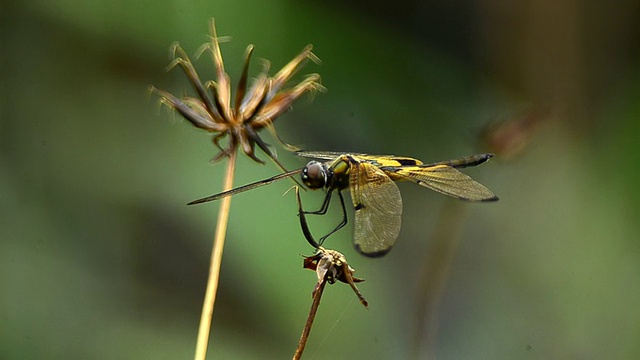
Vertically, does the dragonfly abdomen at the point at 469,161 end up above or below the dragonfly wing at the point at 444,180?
above

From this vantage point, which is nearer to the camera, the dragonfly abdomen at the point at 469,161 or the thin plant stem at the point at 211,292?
the thin plant stem at the point at 211,292

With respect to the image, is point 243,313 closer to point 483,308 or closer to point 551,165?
point 483,308

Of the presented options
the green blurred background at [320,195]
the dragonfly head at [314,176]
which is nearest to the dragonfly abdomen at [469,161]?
the dragonfly head at [314,176]

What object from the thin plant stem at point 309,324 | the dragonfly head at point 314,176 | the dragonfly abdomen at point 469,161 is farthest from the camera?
the dragonfly abdomen at point 469,161

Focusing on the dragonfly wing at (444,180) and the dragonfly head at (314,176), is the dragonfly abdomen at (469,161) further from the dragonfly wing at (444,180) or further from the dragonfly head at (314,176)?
the dragonfly head at (314,176)

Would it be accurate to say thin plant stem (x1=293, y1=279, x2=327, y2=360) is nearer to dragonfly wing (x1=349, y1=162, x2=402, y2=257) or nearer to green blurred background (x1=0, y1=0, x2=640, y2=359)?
dragonfly wing (x1=349, y1=162, x2=402, y2=257)

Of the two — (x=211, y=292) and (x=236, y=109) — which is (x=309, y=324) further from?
(x=236, y=109)

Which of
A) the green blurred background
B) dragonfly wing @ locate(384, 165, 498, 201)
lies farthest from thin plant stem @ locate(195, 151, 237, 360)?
the green blurred background
